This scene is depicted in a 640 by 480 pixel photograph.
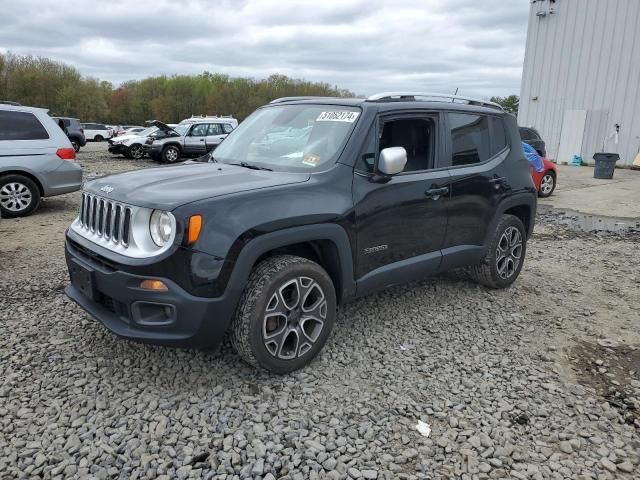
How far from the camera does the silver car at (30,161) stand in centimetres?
782

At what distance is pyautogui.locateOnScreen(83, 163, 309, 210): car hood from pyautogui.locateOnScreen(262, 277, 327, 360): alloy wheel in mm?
682

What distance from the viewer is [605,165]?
16.8 meters

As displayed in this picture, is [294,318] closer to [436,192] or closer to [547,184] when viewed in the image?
[436,192]

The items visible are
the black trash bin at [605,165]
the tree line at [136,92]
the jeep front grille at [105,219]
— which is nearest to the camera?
the jeep front grille at [105,219]

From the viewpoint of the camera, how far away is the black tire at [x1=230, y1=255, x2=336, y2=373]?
3.06 meters

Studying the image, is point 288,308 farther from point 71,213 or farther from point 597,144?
point 597,144

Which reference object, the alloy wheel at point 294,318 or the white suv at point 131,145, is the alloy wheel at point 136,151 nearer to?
the white suv at point 131,145

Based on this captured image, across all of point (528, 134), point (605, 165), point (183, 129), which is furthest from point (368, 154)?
point (183, 129)

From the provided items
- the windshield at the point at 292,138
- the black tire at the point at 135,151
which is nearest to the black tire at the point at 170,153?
the black tire at the point at 135,151

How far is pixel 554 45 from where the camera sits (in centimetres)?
2302

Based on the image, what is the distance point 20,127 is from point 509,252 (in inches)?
291

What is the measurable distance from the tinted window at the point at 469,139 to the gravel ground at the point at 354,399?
1.34 metres

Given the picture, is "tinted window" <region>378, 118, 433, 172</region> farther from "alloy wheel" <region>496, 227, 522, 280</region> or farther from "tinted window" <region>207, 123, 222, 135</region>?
"tinted window" <region>207, 123, 222, 135</region>

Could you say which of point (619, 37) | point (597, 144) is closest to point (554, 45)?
point (619, 37)
